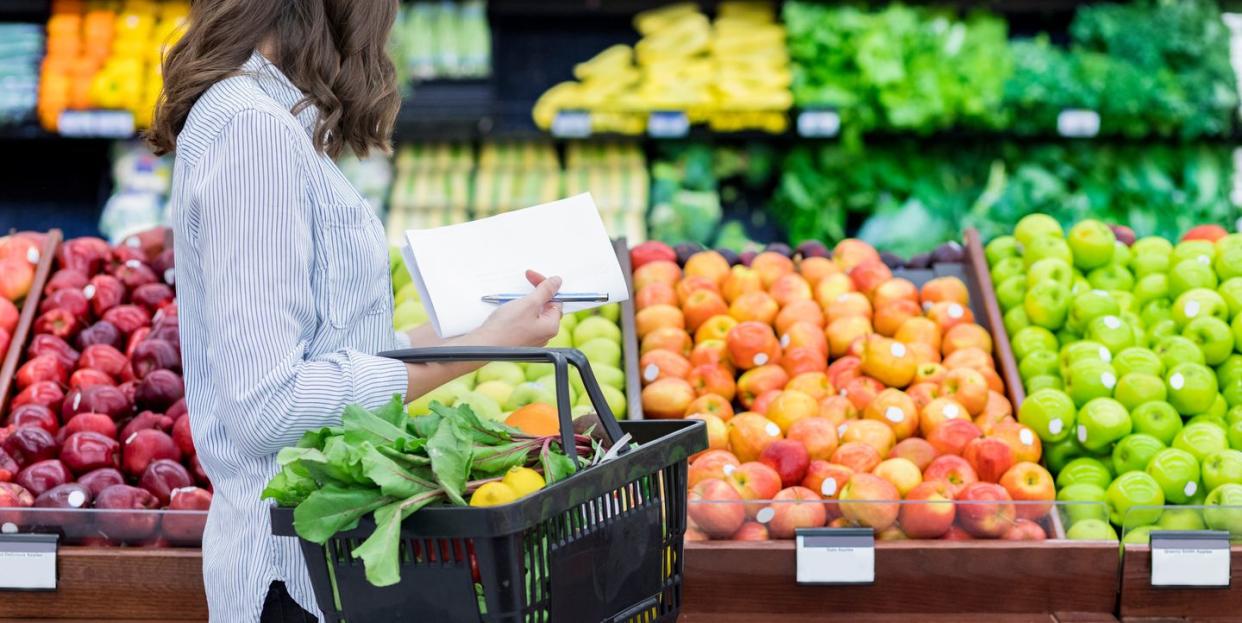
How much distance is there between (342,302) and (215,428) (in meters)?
0.20

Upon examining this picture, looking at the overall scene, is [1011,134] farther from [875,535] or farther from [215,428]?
[215,428]

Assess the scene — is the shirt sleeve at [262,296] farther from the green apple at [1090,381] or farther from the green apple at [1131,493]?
the green apple at [1090,381]

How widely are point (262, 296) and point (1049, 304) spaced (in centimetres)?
212

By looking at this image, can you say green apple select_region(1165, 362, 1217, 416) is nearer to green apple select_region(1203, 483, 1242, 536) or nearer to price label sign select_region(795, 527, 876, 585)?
green apple select_region(1203, 483, 1242, 536)

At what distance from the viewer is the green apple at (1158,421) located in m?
2.58

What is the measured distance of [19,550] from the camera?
2.16 metres

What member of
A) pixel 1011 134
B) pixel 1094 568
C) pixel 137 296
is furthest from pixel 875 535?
pixel 1011 134

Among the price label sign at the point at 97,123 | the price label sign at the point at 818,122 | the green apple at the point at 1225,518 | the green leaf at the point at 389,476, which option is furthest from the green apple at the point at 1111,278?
the price label sign at the point at 97,123

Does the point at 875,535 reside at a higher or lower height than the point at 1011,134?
lower

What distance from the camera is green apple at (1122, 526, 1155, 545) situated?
218cm

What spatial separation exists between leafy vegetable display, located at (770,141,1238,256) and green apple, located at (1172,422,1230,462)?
2155 mm

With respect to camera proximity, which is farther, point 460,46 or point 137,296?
point 460,46

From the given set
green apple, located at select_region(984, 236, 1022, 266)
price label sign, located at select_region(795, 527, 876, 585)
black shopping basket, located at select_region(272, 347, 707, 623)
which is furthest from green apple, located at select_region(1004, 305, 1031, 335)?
black shopping basket, located at select_region(272, 347, 707, 623)

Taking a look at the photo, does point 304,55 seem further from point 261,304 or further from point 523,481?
point 523,481
